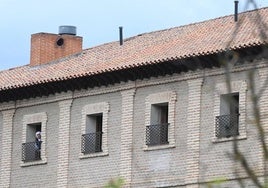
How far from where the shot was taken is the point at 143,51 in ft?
121

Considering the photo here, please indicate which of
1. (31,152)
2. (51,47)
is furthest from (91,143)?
(51,47)

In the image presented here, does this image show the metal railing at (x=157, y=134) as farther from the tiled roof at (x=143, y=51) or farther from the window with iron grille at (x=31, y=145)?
the window with iron grille at (x=31, y=145)

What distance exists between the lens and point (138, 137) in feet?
116

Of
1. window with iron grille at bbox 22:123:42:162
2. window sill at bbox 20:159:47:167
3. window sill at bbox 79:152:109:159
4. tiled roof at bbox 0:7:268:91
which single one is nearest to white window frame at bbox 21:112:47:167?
window sill at bbox 20:159:47:167

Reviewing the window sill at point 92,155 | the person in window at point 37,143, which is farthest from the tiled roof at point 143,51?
the window sill at point 92,155

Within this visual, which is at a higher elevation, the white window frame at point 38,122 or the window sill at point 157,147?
the white window frame at point 38,122

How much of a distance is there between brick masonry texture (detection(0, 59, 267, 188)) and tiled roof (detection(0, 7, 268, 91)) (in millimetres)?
565

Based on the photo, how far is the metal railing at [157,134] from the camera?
34562 millimetres

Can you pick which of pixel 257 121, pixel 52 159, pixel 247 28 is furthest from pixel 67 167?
pixel 257 121

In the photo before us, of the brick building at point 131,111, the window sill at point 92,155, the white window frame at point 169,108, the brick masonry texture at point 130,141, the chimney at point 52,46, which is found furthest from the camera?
the chimney at point 52,46

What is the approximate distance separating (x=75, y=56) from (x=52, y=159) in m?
3.97

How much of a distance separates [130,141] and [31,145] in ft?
13.7

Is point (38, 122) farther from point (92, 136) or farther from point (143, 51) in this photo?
point (143, 51)

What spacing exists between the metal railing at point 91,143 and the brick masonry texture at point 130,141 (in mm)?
235
